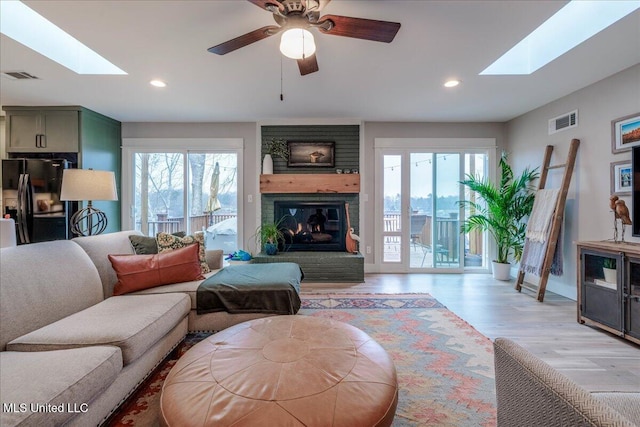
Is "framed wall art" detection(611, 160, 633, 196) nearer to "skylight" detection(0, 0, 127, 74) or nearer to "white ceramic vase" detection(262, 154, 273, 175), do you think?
"white ceramic vase" detection(262, 154, 273, 175)

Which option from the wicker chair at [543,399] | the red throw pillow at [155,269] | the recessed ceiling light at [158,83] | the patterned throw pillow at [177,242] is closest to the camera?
the wicker chair at [543,399]

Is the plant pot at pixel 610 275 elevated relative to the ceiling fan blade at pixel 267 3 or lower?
lower

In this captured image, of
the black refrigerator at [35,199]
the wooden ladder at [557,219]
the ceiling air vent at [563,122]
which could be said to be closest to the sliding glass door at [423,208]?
the ceiling air vent at [563,122]

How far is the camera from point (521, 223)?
13.8 ft

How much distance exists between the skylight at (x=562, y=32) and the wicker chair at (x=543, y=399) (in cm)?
257

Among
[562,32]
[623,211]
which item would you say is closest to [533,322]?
[623,211]

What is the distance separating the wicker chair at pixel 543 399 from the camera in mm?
593

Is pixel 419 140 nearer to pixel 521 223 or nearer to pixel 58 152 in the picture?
pixel 521 223

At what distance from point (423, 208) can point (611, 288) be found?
247cm

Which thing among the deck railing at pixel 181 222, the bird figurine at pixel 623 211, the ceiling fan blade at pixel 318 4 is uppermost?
the ceiling fan blade at pixel 318 4

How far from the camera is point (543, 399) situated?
0.72m

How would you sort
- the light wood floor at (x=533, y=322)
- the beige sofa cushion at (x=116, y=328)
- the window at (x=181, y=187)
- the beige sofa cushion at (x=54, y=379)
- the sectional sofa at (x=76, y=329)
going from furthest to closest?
the window at (x=181, y=187) → the light wood floor at (x=533, y=322) → the beige sofa cushion at (x=116, y=328) → the sectional sofa at (x=76, y=329) → the beige sofa cushion at (x=54, y=379)

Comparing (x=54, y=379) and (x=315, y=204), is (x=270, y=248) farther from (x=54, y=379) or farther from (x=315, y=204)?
(x=54, y=379)

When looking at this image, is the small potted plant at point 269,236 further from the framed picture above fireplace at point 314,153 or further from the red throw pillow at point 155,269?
the red throw pillow at point 155,269
